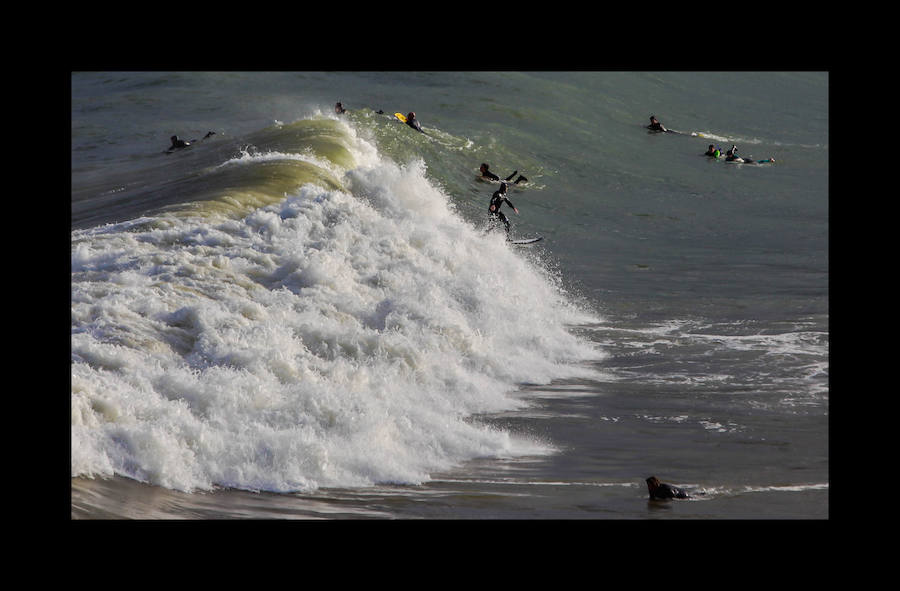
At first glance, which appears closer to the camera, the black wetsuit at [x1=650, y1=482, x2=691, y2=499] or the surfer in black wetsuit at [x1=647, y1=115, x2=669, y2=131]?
the black wetsuit at [x1=650, y1=482, x2=691, y2=499]

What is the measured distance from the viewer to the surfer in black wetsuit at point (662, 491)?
8.55 m

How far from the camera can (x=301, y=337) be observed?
11.4 metres

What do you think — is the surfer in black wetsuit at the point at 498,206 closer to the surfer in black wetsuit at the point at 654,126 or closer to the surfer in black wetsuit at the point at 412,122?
the surfer in black wetsuit at the point at 412,122

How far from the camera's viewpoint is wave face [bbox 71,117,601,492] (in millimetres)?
8367

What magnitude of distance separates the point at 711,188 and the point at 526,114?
7.27 meters

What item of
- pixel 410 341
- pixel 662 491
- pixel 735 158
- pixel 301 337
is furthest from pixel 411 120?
pixel 662 491

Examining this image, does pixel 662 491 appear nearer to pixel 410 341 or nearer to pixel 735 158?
pixel 410 341

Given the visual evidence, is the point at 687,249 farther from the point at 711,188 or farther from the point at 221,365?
the point at 221,365

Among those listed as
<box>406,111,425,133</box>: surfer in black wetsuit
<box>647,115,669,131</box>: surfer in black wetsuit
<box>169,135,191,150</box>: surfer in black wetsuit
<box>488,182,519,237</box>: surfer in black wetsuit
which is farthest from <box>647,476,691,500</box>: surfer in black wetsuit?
<box>647,115,669,131</box>: surfer in black wetsuit

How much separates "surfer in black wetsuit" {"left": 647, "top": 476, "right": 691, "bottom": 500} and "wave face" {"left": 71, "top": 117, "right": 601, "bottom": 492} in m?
1.60

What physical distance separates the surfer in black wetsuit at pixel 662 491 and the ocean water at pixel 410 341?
166mm

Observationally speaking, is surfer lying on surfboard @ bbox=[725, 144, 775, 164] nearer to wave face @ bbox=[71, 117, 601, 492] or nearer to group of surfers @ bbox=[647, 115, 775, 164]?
group of surfers @ bbox=[647, 115, 775, 164]

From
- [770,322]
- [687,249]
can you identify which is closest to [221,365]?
[770,322]

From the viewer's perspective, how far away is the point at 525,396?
41.2 feet
